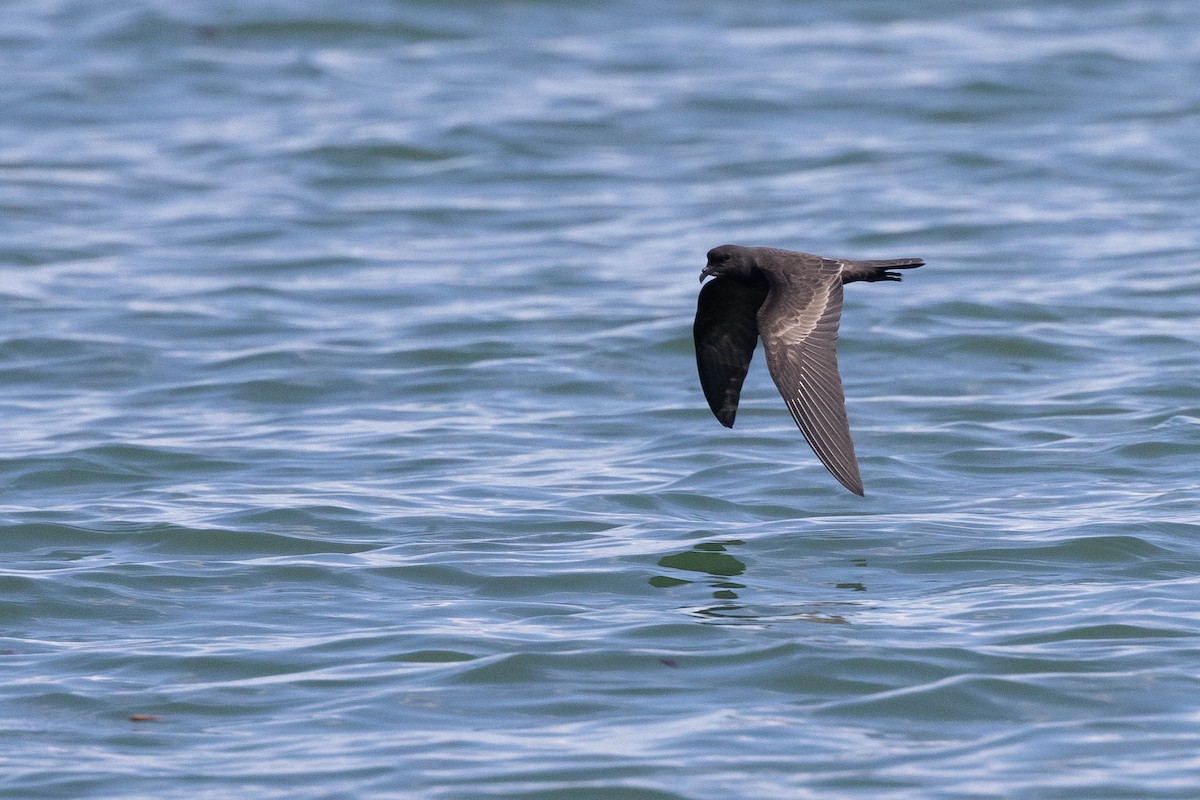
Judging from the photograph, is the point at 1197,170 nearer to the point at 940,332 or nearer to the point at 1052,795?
the point at 940,332

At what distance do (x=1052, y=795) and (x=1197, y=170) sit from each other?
11258mm

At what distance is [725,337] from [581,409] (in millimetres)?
2378

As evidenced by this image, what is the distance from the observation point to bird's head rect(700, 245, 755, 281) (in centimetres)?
796

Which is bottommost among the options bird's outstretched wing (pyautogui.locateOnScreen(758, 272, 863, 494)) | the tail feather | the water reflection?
the water reflection

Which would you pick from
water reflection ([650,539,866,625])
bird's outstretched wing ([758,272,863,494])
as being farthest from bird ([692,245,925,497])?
water reflection ([650,539,866,625])

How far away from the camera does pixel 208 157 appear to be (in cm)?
1684

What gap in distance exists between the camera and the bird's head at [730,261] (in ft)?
26.1

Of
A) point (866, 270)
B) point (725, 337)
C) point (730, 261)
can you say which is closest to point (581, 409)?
point (725, 337)

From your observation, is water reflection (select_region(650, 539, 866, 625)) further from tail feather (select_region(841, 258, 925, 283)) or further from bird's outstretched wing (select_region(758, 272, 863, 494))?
tail feather (select_region(841, 258, 925, 283))

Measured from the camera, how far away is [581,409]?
10602mm

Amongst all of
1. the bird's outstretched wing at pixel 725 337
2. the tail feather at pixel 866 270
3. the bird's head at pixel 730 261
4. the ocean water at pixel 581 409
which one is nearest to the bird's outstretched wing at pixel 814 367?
the tail feather at pixel 866 270

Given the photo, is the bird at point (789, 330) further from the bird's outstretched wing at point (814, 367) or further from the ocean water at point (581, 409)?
the ocean water at point (581, 409)

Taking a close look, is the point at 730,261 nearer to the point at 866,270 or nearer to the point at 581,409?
the point at 866,270

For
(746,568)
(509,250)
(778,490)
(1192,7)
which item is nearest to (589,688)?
(746,568)
